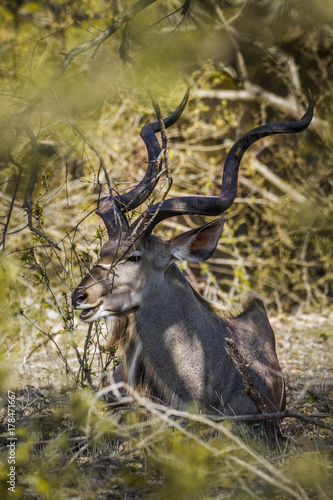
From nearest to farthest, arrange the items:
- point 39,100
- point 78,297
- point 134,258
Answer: point 78,297, point 39,100, point 134,258

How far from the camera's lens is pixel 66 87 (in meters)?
4.16

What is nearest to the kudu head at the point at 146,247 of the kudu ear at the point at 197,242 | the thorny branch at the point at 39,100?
the kudu ear at the point at 197,242

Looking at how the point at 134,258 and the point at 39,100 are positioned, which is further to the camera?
the point at 134,258

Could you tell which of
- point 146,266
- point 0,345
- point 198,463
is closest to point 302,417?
point 198,463

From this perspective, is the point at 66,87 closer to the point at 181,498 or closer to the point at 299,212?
the point at 181,498

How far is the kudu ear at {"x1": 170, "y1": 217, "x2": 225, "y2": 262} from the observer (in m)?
3.54

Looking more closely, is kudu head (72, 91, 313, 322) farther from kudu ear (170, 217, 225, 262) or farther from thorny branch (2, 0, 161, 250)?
thorny branch (2, 0, 161, 250)

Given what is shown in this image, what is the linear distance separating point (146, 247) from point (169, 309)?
1.30ft

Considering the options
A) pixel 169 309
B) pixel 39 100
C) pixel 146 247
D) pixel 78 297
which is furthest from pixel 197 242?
pixel 39 100

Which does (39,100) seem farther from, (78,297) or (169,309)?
(169,309)

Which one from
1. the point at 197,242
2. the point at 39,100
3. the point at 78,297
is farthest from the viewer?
the point at 197,242

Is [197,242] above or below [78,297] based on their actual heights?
above

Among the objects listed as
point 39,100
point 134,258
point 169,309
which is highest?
point 39,100

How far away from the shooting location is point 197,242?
3611 mm
